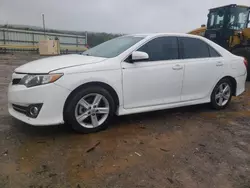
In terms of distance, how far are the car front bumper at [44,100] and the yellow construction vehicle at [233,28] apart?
841 centimetres

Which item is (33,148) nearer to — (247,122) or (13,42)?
(247,122)

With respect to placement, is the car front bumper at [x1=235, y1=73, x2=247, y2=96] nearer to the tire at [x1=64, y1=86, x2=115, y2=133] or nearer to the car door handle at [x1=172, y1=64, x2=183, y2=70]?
the car door handle at [x1=172, y1=64, x2=183, y2=70]

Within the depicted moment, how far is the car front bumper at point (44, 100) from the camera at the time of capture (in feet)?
10.7

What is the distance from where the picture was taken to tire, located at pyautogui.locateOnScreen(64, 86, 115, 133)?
135 inches

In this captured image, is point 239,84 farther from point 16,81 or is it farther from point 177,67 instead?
point 16,81

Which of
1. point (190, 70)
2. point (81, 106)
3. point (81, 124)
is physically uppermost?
point (190, 70)

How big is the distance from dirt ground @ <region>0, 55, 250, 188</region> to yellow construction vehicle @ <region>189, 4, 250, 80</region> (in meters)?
6.45

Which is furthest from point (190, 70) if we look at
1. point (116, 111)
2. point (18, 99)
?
point (18, 99)

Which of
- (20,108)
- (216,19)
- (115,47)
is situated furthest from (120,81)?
(216,19)

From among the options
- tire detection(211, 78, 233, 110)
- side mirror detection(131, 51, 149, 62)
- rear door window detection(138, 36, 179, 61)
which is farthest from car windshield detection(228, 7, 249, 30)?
side mirror detection(131, 51, 149, 62)

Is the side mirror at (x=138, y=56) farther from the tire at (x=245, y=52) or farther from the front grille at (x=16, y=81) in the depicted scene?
the tire at (x=245, y=52)

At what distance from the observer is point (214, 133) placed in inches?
156

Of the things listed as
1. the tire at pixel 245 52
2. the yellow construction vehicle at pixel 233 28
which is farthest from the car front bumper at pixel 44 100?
the yellow construction vehicle at pixel 233 28

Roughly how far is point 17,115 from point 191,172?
2458mm
